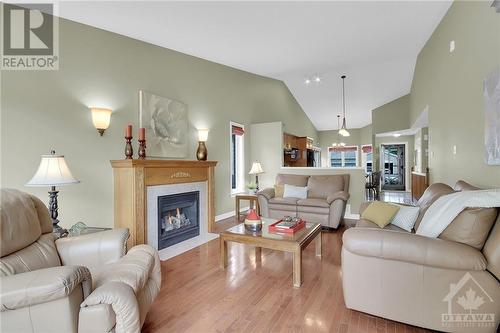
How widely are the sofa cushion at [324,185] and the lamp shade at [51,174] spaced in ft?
12.5

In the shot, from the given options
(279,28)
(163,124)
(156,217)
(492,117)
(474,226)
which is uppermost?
(279,28)

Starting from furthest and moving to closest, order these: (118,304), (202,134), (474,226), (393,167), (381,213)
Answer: (393,167), (202,134), (381,213), (474,226), (118,304)

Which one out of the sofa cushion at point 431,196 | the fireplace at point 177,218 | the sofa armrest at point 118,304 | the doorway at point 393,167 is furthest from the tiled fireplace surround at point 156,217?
the doorway at point 393,167

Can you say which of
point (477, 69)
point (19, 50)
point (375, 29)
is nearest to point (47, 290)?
point (19, 50)

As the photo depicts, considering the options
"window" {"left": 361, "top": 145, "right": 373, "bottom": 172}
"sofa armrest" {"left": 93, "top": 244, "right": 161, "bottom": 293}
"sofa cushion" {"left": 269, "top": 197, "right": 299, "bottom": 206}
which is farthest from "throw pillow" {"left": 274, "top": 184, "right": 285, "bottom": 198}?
"window" {"left": 361, "top": 145, "right": 373, "bottom": 172}

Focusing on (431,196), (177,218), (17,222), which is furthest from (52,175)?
(431,196)

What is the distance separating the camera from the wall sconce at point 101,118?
2941 millimetres

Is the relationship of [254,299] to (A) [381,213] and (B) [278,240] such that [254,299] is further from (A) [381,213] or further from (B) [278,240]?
(A) [381,213]

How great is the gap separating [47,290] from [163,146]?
2.90 m

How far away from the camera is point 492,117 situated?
2193 mm

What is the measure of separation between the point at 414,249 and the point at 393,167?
10.3m

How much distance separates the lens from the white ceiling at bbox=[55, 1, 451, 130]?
290 centimetres

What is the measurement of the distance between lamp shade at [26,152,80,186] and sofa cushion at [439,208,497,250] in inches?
122

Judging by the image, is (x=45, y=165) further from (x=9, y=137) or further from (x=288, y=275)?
(x=288, y=275)
